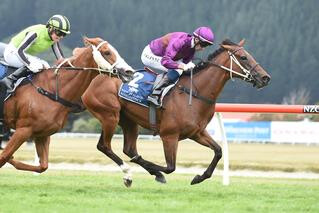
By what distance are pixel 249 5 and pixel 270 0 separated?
76.7 inches

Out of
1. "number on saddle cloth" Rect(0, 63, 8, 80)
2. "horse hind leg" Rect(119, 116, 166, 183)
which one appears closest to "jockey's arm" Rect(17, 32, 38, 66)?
"number on saddle cloth" Rect(0, 63, 8, 80)

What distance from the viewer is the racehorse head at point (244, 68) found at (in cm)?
1045

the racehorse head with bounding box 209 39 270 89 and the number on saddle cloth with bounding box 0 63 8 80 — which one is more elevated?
the racehorse head with bounding box 209 39 270 89

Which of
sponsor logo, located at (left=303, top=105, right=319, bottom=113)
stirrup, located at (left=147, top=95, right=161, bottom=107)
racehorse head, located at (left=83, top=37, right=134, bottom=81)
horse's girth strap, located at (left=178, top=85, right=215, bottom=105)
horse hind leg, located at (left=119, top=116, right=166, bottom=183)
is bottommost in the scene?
horse hind leg, located at (left=119, top=116, right=166, bottom=183)

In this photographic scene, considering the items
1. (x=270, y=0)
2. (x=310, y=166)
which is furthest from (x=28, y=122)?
(x=270, y=0)

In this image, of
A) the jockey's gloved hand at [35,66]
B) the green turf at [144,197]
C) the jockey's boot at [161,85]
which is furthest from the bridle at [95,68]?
the green turf at [144,197]

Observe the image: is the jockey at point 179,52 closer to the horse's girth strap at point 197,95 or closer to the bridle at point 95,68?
the horse's girth strap at point 197,95

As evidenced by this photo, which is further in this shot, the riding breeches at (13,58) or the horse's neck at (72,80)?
the riding breeches at (13,58)

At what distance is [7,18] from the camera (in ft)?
264

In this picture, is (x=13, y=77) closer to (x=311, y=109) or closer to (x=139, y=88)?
(x=139, y=88)

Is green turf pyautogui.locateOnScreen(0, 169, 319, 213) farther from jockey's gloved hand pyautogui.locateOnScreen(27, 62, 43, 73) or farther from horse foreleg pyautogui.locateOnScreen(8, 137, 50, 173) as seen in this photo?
jockey's gloved hand pyautogui.locateOnScreen(27, 62, 43, 73)

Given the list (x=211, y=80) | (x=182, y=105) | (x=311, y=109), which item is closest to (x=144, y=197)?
(x=182, y=105)

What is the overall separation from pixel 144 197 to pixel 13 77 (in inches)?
92.2

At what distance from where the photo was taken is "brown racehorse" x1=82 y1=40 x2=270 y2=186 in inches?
407
